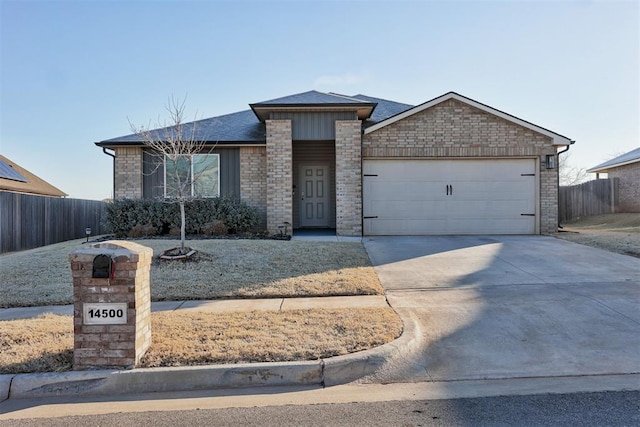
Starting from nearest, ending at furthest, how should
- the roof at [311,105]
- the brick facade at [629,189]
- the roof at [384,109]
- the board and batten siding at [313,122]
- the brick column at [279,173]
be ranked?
the roof at [311,105], the brick column at [279,173], the board and batten siding at [313,122], the roof at [384,109], the brick facade at [629,189]

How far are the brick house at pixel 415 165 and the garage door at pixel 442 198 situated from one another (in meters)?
0.03

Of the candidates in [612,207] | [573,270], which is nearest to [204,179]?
[573,270]

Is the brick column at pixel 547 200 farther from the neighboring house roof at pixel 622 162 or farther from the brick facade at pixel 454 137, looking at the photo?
the neighboring house roof at pixel 622 162

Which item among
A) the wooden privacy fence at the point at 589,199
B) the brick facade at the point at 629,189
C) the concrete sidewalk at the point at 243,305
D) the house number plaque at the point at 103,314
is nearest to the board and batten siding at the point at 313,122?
the concrete sidewalk at the point at 243,305

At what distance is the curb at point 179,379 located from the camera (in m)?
3.83

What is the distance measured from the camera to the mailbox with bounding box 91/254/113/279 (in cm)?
407

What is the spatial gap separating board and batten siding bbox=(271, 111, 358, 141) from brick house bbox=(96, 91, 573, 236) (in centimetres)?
3

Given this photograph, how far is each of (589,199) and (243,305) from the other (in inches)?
829

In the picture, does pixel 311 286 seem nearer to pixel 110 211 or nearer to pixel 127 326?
pixel 127 326

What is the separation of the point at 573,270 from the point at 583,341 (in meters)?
3.79

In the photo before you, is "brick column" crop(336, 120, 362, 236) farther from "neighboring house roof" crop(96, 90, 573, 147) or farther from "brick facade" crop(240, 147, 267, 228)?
"brick facade" crop(240, 147, 267, 228)

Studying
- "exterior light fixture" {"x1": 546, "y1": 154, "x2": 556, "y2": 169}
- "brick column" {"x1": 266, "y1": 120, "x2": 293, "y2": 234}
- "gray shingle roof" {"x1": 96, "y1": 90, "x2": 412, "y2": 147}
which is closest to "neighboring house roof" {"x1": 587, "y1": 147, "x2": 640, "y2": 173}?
"exterior light fixture" {"x1": 546, "y1": 154, "x2": 556, "y2": 169}

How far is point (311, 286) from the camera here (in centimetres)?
701

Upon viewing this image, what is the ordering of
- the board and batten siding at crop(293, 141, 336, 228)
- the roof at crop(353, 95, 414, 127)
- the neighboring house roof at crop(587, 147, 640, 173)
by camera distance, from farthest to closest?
the neighboring house roof at crop(587, 147, 640, 173) < the board and batten siding at crop(293, 141, 336, 228) < the roof at crop(353, 95, 414, 127)
